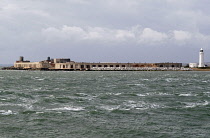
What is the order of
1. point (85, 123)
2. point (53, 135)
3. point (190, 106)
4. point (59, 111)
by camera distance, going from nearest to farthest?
1. point (53, 135)
2. point (85, 123)
3. point (59, 111)
4. point (190, 106)

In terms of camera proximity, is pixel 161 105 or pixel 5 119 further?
pixel 161 105

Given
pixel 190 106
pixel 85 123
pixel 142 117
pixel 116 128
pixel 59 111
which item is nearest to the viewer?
pixel 116 128

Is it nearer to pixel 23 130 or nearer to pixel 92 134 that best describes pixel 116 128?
pixel 92 134

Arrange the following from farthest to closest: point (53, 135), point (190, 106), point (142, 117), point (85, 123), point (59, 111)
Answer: point (190, 106) → point (59, 111) → point (142, 117) → point (85, 123) → point (53, 135)

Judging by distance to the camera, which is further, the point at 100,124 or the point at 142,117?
the point at 142,117

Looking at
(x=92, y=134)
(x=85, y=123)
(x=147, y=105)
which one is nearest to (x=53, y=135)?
(x=92, y=134)

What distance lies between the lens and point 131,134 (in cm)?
2472

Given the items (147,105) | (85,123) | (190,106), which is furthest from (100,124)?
(190,106)

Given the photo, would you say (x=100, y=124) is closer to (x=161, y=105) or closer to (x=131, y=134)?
(x=131, y=134)

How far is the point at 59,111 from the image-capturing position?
33.7m

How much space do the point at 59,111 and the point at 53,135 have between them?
952 cm

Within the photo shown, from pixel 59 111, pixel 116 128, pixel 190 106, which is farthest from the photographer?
pixel 190 106

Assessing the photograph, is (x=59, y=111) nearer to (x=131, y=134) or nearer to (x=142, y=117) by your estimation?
(x=142, y=117)

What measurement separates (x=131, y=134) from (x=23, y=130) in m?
7.86
